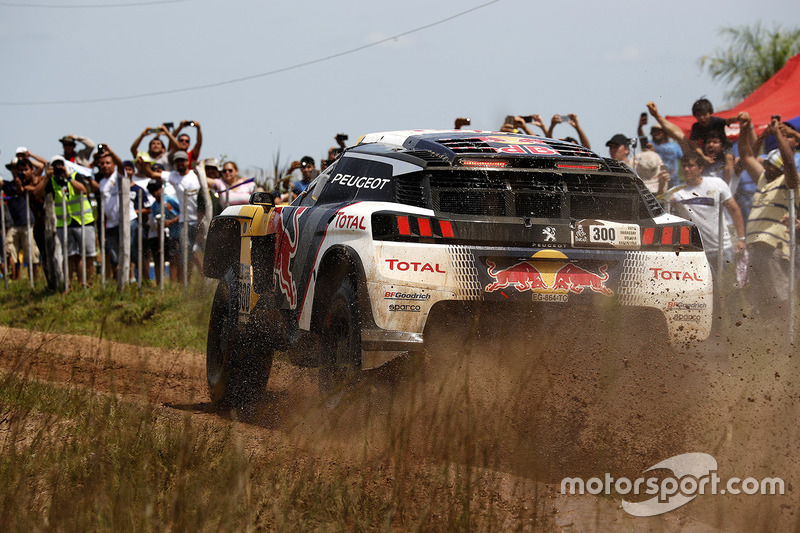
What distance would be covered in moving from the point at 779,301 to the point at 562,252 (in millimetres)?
4371

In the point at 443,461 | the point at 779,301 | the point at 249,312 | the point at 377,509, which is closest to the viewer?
the point at 377,509

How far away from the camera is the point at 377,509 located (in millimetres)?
4348

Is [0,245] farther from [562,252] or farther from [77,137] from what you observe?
[562,252]

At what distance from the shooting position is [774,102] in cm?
1491

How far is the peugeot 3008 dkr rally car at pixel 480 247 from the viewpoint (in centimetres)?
564

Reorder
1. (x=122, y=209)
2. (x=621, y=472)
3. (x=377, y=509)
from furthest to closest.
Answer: (x=122, y=209) → (x=621, y=472) → (x=377, y=509)

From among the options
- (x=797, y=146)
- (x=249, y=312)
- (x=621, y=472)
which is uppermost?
(x=797, y=146)

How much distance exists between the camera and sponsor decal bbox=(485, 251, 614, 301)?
5.64 metres

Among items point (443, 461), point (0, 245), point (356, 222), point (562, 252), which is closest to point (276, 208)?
point (356, 222)

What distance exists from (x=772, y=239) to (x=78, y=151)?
12.9 meters

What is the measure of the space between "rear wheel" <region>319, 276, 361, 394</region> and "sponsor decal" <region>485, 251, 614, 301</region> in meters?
0.80

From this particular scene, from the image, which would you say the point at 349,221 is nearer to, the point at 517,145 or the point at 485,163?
the point at 485,163

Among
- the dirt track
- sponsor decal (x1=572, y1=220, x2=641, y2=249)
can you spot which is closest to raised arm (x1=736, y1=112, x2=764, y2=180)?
the dirt track

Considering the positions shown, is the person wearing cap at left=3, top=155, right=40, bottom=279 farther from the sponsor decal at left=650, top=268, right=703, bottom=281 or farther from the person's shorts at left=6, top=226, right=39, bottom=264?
the sponsor decal at left=650, top=268, right=703, bottom=281
